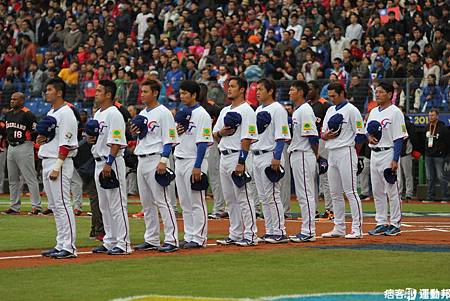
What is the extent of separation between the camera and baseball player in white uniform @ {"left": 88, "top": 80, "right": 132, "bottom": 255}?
13.0 m

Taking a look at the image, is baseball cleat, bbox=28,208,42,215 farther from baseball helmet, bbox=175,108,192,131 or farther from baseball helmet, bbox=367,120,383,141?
baseball helmet, bbox=367,120,383,141

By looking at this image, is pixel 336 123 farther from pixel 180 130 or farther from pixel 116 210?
pixel 116 210

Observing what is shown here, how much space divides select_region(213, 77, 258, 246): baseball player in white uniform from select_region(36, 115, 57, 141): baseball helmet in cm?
248

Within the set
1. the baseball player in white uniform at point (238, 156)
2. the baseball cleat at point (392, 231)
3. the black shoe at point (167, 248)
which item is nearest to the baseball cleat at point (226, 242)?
the baseball player in white uniform at point (238, 156)

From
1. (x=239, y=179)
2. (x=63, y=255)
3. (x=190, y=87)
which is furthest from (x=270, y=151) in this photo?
(x=63, y=255)

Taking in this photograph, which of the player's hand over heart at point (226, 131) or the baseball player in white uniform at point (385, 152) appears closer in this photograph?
the player's hand over heart at point (226, 131)

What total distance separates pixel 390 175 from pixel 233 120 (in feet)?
9.56

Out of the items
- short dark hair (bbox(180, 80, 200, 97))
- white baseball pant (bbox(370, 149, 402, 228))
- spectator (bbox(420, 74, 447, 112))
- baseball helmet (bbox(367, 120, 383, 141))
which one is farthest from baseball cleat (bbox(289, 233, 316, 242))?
spectator (bbox(420, 74, 447, 112))

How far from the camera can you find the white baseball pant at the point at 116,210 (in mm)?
13117

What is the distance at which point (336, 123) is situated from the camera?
48.8 feet

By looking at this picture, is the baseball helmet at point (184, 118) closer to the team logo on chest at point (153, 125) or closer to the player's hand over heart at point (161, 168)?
the team logo on chest at point (153, 125)

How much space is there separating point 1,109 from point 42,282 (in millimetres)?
20466

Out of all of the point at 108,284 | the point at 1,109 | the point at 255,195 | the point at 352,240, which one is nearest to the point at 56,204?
the point at 108,284

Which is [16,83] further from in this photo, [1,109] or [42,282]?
[42,282]
